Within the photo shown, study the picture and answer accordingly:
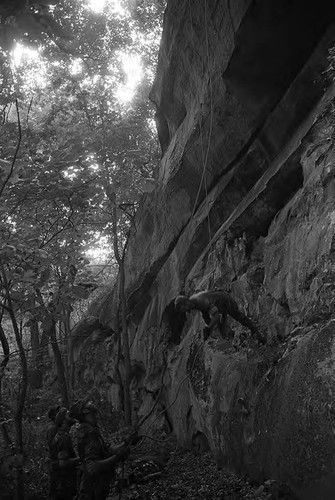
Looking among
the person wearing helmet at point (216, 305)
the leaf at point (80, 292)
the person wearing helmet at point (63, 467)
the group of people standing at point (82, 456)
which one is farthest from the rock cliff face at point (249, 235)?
the leaf at point (80, 292)

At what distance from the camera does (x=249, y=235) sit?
8797mm

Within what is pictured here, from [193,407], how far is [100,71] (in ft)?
41.9

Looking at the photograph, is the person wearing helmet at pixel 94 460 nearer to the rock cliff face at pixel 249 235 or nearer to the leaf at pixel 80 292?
the rock cliff face at pixel 249 235

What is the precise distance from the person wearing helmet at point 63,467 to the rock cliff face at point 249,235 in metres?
1.35

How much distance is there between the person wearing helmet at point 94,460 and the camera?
218 inches

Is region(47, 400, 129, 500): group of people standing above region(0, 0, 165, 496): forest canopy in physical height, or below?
below

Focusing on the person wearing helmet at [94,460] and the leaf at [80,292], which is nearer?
the leaf at [80,292]

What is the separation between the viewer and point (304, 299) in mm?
5898

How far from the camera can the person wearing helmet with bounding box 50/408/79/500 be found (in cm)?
600

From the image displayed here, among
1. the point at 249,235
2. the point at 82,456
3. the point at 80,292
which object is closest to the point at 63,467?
the point at 82,456

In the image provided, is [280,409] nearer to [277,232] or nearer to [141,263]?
[277,232]

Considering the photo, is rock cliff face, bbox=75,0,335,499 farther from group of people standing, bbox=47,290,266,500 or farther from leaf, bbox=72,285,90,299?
leaf, bbox=72,285,90,299

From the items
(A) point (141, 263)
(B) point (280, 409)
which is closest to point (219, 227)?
(A) point (141, 263)

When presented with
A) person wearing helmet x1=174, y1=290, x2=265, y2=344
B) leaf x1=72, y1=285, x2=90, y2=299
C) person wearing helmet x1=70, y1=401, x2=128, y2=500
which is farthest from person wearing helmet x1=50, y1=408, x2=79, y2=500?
person wearing helmet x1=174, y1=290, x2=265, y2=344
